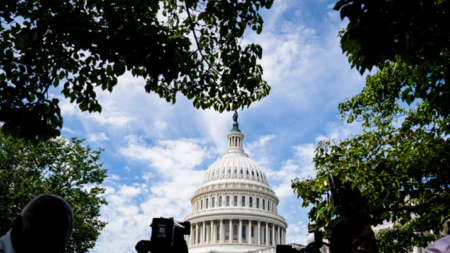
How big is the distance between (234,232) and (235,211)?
4.70m

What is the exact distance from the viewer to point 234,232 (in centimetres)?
8400

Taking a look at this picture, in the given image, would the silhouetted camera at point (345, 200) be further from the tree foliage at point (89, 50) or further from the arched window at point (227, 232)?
the arched window at point (227, 232)

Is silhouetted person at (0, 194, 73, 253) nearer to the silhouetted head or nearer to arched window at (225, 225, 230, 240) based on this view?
the silhouetted head

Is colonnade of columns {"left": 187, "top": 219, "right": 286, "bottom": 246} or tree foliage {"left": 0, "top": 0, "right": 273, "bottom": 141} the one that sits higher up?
colonnade of columns {"left": 187, "top": 219, "right": 286, "bottom": 246}

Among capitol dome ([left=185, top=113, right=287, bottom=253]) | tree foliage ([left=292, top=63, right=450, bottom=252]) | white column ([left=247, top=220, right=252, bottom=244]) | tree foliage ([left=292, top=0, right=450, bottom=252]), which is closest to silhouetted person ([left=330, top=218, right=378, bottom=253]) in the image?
tree foliage ([left=292, top=0, right=450, bottom=252])

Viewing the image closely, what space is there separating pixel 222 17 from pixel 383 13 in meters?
3.13

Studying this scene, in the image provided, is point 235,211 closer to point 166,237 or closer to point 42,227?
point 166,237

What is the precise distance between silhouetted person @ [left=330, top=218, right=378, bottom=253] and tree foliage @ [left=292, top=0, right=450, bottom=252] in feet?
5.47

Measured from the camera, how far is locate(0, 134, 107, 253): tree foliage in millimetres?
23156

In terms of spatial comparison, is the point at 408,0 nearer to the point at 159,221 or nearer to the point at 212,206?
the point at 159,221

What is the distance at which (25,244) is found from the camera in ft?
7.59

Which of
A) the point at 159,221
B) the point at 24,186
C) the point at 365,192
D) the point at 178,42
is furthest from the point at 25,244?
the point at 24,186

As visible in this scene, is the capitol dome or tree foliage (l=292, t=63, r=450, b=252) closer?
tree foliage (l=292, t=63, r=450, b=252)

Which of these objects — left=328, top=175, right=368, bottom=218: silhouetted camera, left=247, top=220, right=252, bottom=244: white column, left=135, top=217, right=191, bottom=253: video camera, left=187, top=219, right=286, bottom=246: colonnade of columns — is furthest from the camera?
left=187, top=219, right=286, bottom=246: colonnade of columns
